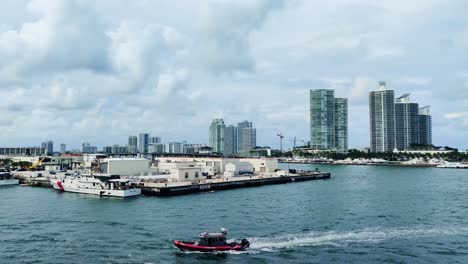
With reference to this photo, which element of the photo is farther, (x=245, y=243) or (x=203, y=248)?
(x=245, y=243)

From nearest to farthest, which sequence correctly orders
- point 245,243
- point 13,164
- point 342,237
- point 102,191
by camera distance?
point 245,243
point 342,237
point 102,191
point 13,164

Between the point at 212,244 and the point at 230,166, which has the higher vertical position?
the point at 230,166

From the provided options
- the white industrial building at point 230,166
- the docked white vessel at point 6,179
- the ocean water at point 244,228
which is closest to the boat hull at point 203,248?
the ocean water at point 244,228

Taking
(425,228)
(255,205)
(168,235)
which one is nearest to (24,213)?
(168,235)

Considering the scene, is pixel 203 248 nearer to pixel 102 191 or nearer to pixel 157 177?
pixel 102 191

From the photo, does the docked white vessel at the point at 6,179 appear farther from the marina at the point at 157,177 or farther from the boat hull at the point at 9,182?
the marina at the point at 157,177

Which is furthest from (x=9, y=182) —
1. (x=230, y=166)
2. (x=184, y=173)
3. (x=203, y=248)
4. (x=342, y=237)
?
(x=342, y=237)

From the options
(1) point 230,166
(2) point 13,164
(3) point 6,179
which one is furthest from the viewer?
(2) point 13,164
